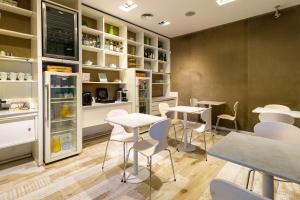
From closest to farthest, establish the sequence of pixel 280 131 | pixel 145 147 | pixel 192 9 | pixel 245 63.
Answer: pixel 280 131, pixel 145 147, pixel 192 9, pixel 245 63

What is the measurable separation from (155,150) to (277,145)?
1104 millimetres

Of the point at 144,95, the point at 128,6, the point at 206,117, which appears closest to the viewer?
the point at 206,117

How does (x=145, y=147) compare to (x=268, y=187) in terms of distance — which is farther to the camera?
(x=145, y=147)

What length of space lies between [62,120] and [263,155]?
2.74 m

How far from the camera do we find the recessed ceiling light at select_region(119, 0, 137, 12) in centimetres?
320

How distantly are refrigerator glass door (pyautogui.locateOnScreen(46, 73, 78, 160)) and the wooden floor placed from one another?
0.23 meters

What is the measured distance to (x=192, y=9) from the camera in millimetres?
3422

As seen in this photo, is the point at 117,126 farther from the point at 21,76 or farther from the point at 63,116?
the point at 21,76

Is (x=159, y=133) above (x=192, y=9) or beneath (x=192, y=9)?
beneath

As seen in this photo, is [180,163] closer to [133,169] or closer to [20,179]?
[133,169]

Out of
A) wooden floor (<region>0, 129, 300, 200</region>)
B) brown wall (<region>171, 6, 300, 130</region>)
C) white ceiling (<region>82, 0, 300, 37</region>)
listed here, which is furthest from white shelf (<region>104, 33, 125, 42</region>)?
wooden floor (<region>0, 129, 300, 200</region>)

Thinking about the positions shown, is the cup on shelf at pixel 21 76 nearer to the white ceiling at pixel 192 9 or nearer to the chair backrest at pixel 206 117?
the white ceiling at pixel 192 9

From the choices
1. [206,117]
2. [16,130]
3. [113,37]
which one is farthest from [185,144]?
[113,37]

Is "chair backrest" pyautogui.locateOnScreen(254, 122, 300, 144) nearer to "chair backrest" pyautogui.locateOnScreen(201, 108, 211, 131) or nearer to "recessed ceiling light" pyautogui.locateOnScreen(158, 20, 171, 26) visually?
"chair backrest" pyautogui.locateOnScreen(201, 108, 211, 131)
